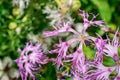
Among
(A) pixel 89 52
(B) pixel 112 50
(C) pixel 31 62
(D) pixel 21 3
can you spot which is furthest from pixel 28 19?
(B) pixel 112 50

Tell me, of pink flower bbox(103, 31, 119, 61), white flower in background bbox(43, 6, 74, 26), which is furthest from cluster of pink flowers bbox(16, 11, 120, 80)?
white flower in background bbox(43, 6, 74, 26)

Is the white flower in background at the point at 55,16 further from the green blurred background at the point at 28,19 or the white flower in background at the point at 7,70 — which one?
the white flower in background at the point at 7,70

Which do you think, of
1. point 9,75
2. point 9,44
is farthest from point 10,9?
point 9,75

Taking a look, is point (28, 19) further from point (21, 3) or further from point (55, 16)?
point (55, 16)

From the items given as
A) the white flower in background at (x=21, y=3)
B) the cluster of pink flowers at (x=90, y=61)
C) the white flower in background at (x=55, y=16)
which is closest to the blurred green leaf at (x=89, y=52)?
the cluster of pink flowers at (x=90, y=61)

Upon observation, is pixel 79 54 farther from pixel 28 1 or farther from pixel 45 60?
pixel 28 1

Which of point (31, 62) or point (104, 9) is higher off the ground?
point (104, 9)
